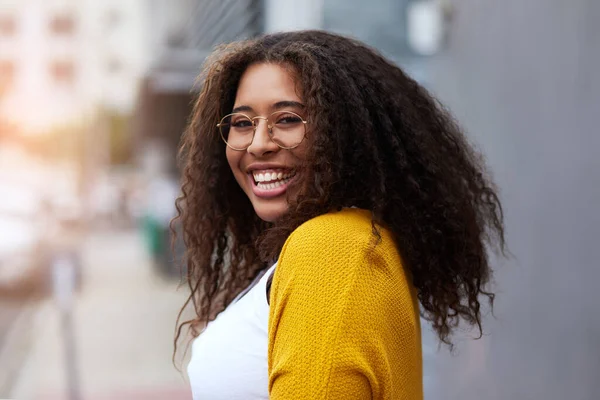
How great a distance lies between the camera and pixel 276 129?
1.63 metres

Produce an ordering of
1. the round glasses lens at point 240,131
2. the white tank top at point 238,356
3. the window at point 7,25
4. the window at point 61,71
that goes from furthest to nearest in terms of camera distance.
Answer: the window at point 61,71 < the window at point 7,25 < the round glasses lens at point 240,131 < the white tank top at point 238,356

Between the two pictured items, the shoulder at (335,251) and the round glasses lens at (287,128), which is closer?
the shoulder at (335,251)

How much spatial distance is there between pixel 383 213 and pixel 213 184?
2.09ft

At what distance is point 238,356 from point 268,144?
0.47m

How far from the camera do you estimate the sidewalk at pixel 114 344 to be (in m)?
6.55

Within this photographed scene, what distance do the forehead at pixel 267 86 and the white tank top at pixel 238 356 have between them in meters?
0.38

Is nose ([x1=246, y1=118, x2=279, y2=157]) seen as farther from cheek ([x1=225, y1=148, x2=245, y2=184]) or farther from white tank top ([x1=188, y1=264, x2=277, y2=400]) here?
white tank top ([x1=188, y1=264, x2=277, y2=400])

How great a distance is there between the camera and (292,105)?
1.59m

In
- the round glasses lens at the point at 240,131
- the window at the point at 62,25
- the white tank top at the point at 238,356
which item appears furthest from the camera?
the window at the point at 62,25

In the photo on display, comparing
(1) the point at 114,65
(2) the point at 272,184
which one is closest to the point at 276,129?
(2) the point at 272,184

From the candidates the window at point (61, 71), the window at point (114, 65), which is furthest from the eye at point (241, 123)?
the window at point (61, 71)

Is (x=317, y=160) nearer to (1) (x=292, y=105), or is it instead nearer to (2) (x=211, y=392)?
(1) (x=292, y=105)

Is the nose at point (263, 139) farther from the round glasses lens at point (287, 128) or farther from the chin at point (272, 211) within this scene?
the chin at point (272, 211)

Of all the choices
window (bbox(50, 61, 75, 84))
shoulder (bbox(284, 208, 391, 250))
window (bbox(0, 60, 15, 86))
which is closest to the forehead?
shoulder (bbox(284, 208, 391, 250))
